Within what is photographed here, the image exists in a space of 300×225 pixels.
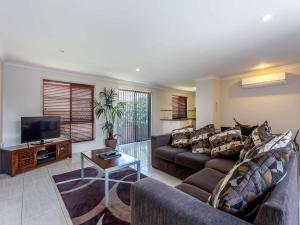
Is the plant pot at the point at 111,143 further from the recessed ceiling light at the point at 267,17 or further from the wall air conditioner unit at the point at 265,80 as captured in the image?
the recessed ceiling light at the point at 267,17

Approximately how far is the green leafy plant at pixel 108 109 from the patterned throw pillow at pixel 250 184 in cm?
428

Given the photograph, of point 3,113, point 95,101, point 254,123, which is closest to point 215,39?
point 254,123

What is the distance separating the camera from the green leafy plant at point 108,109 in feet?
16.1

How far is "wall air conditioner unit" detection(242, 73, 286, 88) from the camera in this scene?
3728mm

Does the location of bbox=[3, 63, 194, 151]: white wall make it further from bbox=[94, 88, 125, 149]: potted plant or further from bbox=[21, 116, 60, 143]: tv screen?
bbox=[94, 88, 125, 149]: potted plant

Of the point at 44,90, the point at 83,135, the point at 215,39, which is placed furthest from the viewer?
the point at 83,135

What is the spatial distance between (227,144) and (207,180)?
95 centimetres

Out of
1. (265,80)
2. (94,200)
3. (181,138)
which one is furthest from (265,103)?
(94,200)

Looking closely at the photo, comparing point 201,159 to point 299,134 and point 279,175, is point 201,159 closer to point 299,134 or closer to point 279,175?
point 279,175

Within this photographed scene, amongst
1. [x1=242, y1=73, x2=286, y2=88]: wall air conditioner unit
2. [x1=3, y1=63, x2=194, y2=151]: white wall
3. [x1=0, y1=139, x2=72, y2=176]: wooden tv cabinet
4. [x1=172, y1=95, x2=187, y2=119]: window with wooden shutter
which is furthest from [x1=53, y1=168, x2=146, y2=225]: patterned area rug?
[x1=172, y1=95, x2=187, y2=119]: window with wooden shutter

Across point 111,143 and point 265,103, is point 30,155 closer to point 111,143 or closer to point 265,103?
point 111,143

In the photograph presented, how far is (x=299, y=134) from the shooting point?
363 centimetres

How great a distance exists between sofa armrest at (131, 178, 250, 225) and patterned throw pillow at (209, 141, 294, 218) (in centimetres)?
8

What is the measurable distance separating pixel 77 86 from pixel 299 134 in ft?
18.6
